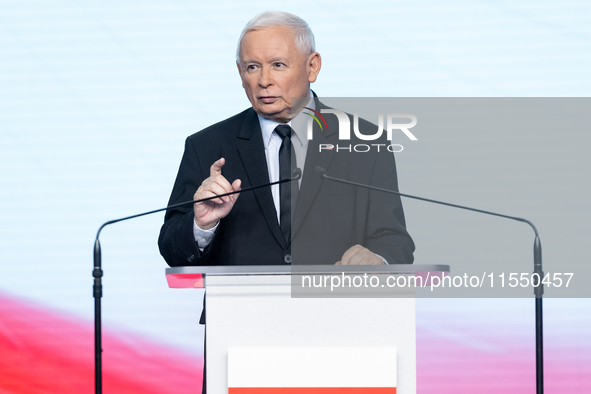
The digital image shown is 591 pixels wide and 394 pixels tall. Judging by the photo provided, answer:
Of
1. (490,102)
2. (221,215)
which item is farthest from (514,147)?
(221,215)

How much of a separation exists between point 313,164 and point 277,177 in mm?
118

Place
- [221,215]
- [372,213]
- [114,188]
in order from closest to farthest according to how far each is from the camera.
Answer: [221,215] < [372,213] < [114,188]

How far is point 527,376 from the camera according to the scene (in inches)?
107

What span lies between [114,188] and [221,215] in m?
1.47

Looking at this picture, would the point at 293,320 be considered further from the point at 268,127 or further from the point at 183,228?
the point at 268,127

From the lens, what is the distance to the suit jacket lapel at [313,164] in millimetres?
1800

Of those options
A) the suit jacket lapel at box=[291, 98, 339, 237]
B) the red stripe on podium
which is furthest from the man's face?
the red stripe on podium

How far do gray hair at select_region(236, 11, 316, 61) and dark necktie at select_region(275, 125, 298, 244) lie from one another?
272 mm

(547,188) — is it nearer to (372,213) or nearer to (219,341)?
(372,213)

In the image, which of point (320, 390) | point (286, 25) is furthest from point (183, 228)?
point (286, 25)

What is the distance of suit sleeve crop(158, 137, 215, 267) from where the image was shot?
162 cm

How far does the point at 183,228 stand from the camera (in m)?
1.63

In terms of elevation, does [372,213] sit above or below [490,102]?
below

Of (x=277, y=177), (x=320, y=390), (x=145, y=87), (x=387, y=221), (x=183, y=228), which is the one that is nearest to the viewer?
(x=320, y=390)
